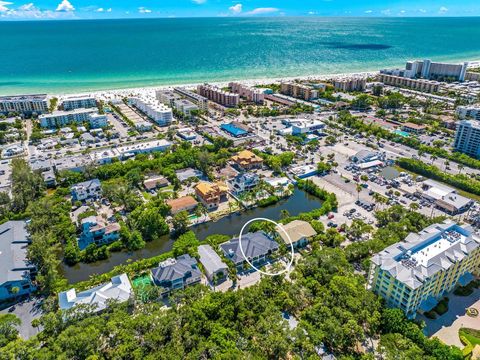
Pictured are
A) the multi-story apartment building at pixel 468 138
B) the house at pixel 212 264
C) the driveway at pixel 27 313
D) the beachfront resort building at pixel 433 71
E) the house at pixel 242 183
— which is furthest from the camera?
the beachfront resort building at pixel 433 71

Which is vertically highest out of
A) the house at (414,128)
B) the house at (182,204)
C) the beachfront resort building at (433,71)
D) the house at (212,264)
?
the beachfront resort building at (433,71)

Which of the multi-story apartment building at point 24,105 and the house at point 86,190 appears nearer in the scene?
the house at point 86,190

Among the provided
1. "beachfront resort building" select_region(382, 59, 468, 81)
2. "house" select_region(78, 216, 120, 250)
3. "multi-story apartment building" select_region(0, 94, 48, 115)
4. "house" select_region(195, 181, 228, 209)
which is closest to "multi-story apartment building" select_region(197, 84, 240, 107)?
"multi-story apartment building" select_region(0, 94, 48, 115)

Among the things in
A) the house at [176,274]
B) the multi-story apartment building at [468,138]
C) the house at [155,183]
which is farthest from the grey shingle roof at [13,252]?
the multi-story apartment building at [468,138]

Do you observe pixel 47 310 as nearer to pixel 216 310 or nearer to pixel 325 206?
pixel 216 310

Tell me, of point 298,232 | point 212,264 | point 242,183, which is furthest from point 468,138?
point 212,264

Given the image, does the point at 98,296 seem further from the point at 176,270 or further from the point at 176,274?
the point at 176,270

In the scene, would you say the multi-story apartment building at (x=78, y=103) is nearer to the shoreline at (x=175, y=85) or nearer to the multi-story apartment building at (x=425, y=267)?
the shoreline at (x=175, y=85)
